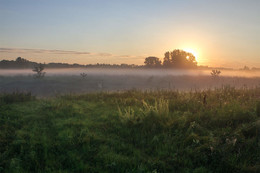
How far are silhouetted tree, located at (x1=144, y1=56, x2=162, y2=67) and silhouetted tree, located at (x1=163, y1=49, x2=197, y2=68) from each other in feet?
13.8

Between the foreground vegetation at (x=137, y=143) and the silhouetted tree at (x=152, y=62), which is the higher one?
the silhouetted tree at (x=152, y=62)

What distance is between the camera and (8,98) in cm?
1202

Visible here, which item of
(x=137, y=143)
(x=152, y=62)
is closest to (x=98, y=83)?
(x=137, y=143)

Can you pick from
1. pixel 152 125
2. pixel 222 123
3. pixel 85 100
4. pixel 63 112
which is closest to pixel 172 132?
pixel 152 125

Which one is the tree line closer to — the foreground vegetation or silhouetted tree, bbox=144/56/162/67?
silhouetted tree, bbox=144/56/162/67

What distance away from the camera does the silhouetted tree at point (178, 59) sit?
286 feet

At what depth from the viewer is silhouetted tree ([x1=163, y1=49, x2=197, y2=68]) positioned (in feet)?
286

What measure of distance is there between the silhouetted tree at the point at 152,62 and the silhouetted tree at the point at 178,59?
421 centimetres

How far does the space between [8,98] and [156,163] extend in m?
11.1

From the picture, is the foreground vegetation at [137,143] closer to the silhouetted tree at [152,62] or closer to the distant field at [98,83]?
the distant field at [98,83]

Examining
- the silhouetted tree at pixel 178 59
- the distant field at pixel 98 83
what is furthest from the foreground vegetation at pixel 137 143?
the silhouetted tree at pixel 178 59

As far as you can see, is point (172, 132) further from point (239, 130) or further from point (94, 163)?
point (94, 163)

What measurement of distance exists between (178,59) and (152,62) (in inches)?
552

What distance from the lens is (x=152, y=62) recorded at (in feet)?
316
